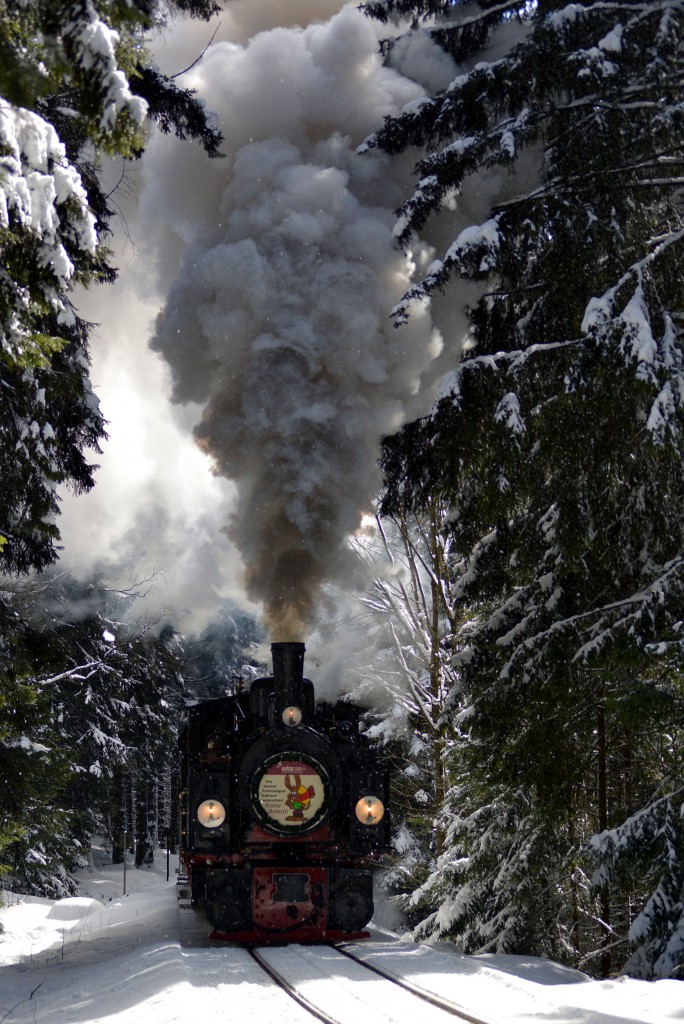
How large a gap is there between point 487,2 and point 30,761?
368 inches

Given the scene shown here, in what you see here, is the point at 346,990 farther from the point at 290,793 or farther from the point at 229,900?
the point at 290,793

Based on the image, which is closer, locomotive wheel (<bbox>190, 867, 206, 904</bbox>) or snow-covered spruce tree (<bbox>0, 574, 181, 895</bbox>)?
snow-covered spruce tree (<bbox>0, 574, 181, 895</bbox>)

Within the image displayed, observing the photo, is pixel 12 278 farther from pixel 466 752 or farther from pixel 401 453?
pixel 466 752

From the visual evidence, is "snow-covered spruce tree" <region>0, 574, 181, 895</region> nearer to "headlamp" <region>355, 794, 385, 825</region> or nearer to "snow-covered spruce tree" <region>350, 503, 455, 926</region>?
"headlamp" <region>355, 794, 385, 825</region>

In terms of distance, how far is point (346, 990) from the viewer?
7199 mm

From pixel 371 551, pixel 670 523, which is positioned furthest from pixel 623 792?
pixel 371 551

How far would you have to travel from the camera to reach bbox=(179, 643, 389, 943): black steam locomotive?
1021cm

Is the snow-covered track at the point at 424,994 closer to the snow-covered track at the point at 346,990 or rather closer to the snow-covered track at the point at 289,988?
the snow-covered track at the point at 346,990

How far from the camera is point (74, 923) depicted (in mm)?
18984

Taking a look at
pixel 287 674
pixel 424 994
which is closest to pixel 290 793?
pixel 287 674

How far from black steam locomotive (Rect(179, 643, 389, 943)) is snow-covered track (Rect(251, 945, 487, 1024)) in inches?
34.8

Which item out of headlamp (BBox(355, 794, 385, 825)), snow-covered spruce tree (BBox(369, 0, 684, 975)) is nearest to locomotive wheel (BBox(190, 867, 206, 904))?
headlamp (BBox(355, 794, 385, 825))

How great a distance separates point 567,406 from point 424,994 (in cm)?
459

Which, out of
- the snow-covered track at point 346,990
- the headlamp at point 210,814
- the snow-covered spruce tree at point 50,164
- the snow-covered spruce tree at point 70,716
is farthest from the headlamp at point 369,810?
the snow-covered spruce tree at point 50,164
